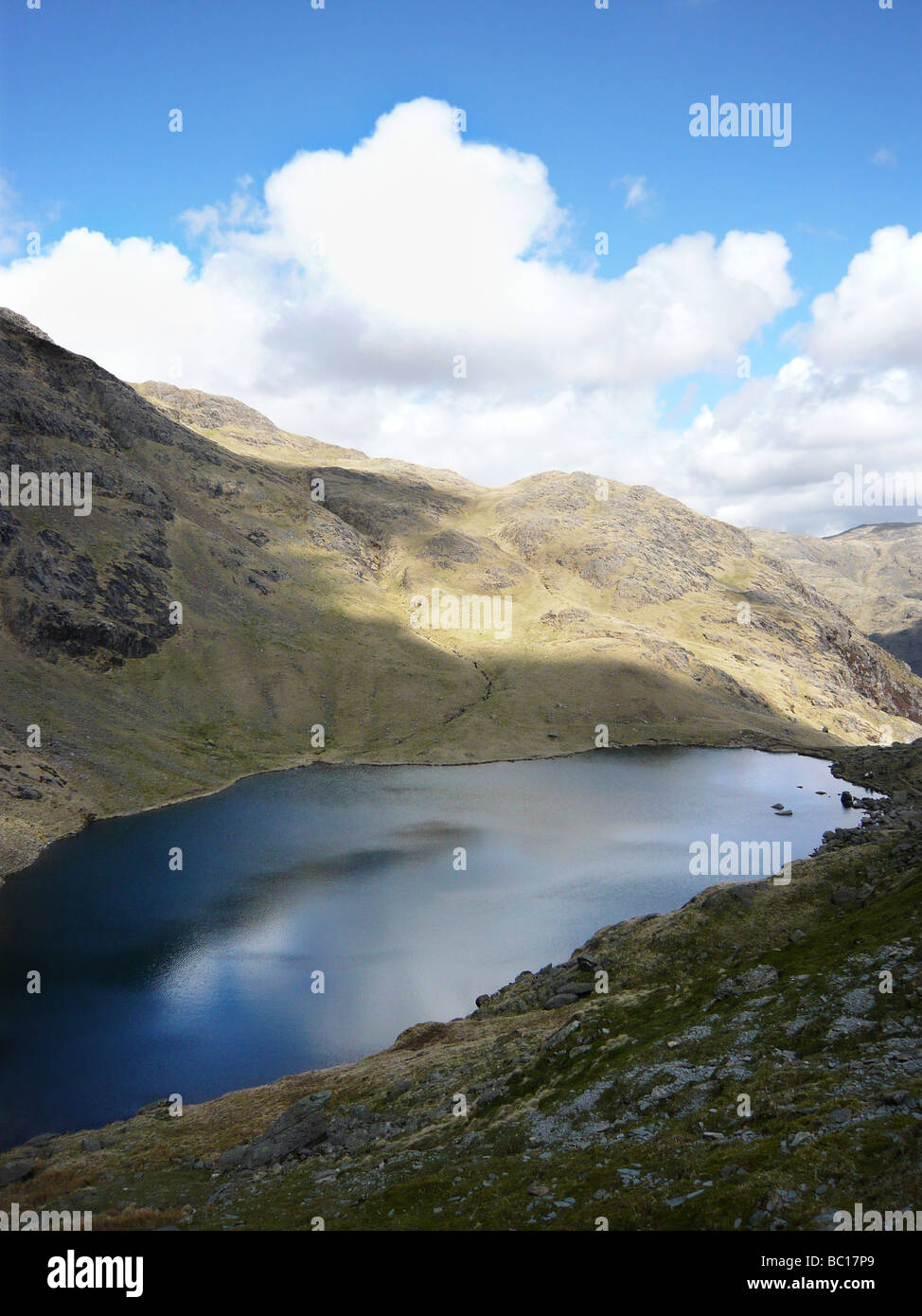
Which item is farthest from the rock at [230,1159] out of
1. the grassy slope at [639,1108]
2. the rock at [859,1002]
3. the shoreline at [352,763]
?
the shoreline at [352,763]

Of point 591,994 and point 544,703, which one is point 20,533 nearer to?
point 544,703

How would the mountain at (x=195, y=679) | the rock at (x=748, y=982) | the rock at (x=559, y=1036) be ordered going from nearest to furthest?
the rock at (x=748, y=982)
the rock at (x=559, y=1036)
the mountain at (x=195, y=679)

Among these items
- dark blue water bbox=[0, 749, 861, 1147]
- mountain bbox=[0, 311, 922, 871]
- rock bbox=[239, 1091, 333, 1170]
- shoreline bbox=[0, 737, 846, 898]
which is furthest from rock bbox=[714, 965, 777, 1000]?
mountain bbox=[0, 311, 922, 871]

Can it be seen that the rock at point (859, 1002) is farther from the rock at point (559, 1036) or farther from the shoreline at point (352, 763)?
the shoreline at point (352, 763)

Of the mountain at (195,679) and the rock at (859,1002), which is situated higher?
the mountain at (195,679)

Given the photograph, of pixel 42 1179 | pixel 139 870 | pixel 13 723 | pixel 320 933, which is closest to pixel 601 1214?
pixel 42 1179

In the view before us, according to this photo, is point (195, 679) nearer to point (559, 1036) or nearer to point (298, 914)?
point (298, 914)

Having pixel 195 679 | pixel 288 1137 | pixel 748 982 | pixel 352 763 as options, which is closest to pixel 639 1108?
pixel 748 982
